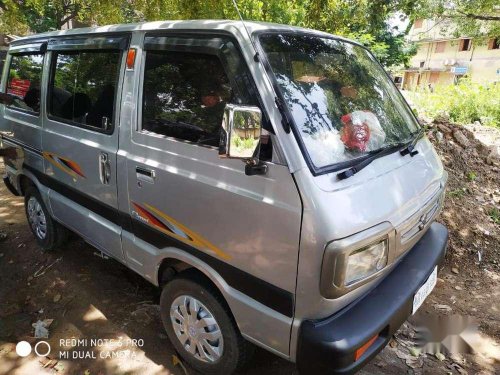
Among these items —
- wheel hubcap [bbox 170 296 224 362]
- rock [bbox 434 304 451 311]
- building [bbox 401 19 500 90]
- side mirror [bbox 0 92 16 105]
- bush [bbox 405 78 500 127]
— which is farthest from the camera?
building [bbox 401 19 500 90]

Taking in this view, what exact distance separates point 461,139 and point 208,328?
5432mm

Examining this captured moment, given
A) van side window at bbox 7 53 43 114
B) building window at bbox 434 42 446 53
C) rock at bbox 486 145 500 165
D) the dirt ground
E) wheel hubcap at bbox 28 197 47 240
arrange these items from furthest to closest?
building window at bbox 434 42 446 53, rock at bbox 486 145 500 165, wheel hubcap at bbox 28 197 47 240, van side window at bbox 7 53 43 114, the dirt ground

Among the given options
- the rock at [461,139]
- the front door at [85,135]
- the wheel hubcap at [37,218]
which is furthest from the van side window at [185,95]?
the rock at [461,139]

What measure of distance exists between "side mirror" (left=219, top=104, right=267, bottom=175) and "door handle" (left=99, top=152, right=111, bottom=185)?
1297 mm

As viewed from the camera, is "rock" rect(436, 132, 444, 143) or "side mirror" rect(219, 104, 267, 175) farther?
"rock" rect(436, 132, 444, 143)

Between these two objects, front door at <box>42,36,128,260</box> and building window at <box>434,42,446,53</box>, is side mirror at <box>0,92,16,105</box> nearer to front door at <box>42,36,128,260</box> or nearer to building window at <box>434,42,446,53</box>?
front door at <box>42,36,128,260</box>

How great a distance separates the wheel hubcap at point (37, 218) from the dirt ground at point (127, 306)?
0.77ft

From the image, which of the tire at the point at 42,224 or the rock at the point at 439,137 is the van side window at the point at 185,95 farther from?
the rock at the point at 439,137

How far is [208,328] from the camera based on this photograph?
7.60 ft

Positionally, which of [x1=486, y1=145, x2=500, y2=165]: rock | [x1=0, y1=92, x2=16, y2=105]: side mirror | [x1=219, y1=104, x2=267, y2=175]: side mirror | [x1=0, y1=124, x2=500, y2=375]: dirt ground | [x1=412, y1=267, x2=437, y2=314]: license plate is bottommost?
[x1=0, y1=124, x2=500, y2=375]: dirt ground

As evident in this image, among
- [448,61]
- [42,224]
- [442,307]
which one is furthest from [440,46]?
[42,224]

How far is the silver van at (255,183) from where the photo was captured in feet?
5.71

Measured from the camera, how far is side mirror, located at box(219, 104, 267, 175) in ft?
5.27

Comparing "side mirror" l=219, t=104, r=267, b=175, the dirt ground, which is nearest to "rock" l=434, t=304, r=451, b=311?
the dirt ground
